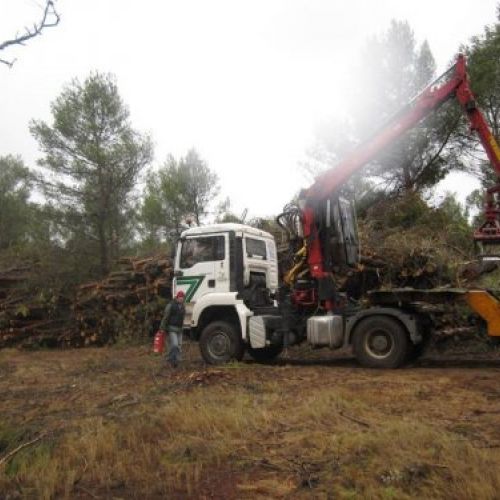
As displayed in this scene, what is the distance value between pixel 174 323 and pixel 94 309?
6768 mm

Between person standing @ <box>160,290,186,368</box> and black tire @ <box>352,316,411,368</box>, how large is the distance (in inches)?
134

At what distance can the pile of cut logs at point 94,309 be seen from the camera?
16.8 meters

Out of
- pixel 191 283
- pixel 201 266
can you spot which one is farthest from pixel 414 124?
pixel 191 283

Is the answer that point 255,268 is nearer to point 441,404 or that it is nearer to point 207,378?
point 207,378

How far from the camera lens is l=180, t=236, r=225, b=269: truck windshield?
11859mm

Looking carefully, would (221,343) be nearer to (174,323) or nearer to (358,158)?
(174,323)

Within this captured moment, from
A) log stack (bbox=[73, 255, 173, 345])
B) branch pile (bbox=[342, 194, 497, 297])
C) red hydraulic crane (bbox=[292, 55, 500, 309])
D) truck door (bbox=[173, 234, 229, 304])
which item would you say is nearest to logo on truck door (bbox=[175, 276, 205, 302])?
truck door (bbox=[173, 234, 229, 304])

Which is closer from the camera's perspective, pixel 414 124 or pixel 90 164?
pixel 414 124

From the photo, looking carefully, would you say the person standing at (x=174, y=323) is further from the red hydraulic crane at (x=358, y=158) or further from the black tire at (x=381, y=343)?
the black tire at (x=381, y=343)

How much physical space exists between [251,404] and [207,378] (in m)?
2.18

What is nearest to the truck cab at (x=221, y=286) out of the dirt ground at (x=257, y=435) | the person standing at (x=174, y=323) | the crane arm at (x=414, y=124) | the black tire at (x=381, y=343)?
the person standing at (x=174, y=323)

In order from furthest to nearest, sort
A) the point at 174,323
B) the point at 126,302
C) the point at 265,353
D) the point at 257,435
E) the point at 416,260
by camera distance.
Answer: the point at 126,302 < the point at 416,260 < the point at 265,353 < the point at 174,323 < the point at 257,435

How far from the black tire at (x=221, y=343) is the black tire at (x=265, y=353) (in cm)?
89

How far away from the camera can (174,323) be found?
11531mm
